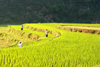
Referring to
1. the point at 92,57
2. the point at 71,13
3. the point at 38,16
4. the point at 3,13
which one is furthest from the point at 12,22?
the point at 92,57

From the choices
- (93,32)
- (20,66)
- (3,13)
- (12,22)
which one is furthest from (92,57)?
(3,13)

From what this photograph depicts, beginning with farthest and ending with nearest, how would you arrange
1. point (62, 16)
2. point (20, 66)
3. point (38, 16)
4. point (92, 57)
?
point (62, 16), point (38, 16), point (92, 57), point (20, 66)

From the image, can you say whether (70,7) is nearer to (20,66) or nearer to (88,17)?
(88,17)

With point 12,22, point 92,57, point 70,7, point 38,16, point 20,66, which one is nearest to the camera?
point 20,66

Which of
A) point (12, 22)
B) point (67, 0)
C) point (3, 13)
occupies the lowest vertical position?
point (12, 22)

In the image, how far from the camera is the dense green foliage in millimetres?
61444

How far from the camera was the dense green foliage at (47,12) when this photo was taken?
61.4 m

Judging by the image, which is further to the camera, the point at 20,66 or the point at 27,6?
the point at 27,6

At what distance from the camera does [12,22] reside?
185 feet

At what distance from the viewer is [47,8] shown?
238 ft

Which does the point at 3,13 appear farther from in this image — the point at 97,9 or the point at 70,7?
the point at 97,9

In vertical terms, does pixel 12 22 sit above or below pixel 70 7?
below

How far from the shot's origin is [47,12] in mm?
69375

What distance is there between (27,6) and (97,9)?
37998 millimetres
